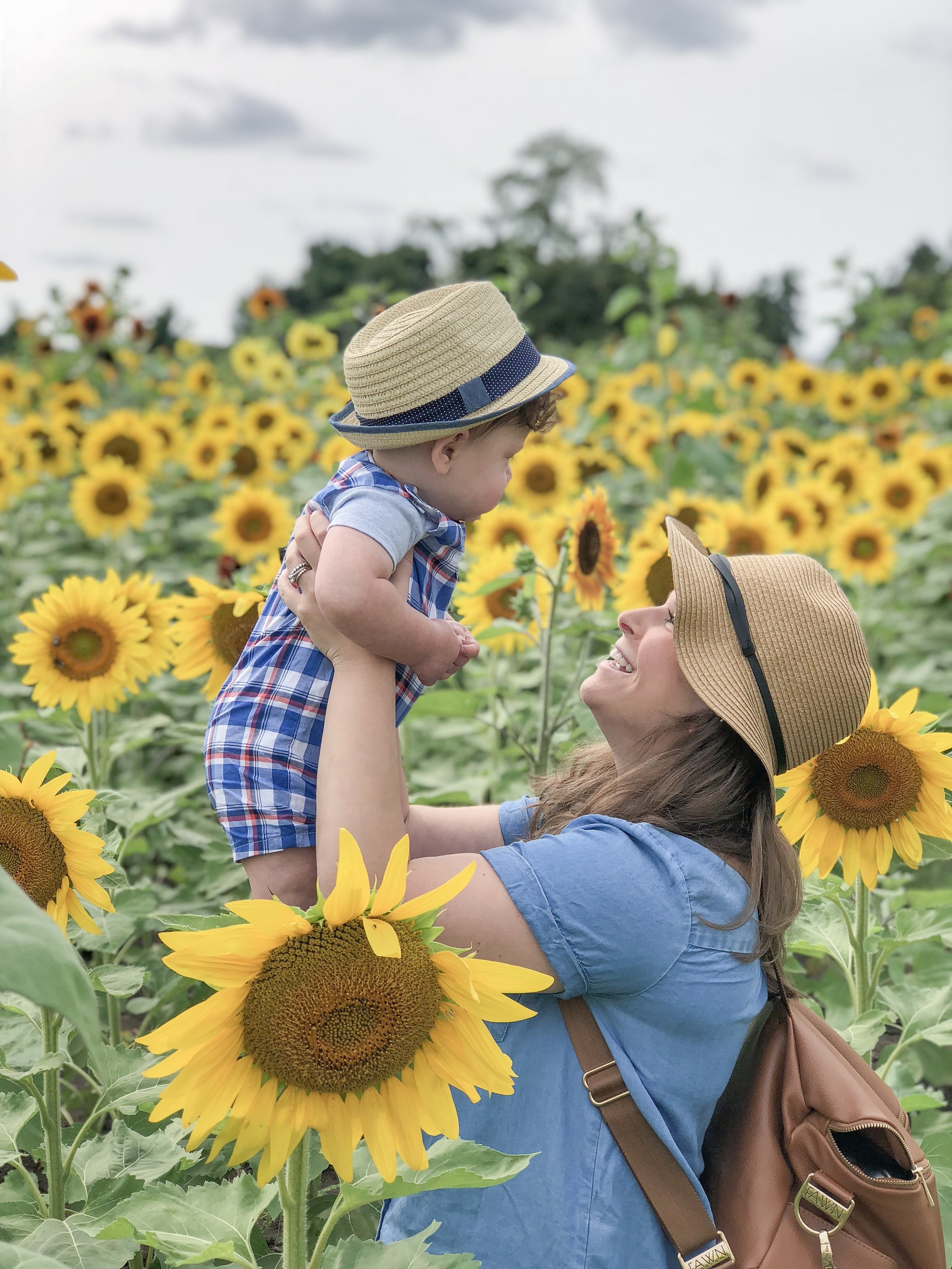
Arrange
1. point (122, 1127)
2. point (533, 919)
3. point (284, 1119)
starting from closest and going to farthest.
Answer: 1. point (284, 1119)
2. point (533, 919)
3. point (122, 1127)

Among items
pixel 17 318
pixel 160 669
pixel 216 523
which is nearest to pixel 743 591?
pixel 160 669

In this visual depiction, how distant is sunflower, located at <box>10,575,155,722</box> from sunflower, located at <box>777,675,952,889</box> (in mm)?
1585

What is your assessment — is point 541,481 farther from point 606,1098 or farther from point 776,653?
point 606,1098

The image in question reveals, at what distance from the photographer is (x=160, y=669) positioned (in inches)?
113

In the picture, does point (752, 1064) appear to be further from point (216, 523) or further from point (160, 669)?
point (216, 523)

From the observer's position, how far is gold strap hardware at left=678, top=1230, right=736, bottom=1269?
57.6 inches

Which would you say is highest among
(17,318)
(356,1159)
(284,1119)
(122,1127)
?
(284,1119)

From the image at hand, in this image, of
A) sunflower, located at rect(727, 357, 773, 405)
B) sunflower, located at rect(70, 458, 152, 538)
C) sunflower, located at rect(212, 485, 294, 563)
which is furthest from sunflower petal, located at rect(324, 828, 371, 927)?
sunflower, located at rect(727, 357, 773, 405)

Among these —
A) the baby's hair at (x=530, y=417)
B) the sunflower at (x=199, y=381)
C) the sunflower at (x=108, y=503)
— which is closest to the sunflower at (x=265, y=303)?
the sunflower at (x=199, y=381)

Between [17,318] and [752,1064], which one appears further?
[17,318]

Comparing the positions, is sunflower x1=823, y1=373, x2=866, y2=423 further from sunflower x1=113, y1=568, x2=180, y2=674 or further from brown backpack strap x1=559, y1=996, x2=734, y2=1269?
brown backpack strap x1=559, y1=996, x2=734, y2=1269

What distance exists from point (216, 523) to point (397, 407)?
4141mm

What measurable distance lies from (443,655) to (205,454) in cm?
486

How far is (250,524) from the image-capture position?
14.8 feet
